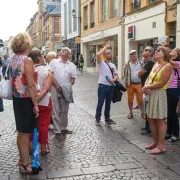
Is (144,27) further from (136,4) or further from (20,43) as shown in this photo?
(20,43)

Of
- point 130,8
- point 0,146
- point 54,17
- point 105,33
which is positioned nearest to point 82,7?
point 105,33

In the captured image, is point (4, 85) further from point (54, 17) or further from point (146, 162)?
point (54, 17)

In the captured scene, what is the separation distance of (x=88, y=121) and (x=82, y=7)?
82.8 feet

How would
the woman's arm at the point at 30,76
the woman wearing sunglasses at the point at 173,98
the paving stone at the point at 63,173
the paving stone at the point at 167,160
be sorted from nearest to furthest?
the woman's arm at the point at 30,76 → the paving stone at the point at 63,173 → the paving stone at the point at 167,160 → the woman wearing sunglasses at the point at 173,98

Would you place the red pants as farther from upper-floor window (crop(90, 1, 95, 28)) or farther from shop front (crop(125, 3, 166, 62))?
upper-floor window (crop(90, 1, 95, 28))

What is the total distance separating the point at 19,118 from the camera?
462 cm

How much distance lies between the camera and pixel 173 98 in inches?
247

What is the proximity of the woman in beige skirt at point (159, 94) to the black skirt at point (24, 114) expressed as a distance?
207 centimetres

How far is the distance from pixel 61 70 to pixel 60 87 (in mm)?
361

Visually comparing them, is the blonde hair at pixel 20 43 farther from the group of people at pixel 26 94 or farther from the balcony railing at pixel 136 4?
the balcony railing at pixel 136 4

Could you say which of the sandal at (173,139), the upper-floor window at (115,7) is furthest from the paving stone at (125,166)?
the upper-floor window at (115,7)

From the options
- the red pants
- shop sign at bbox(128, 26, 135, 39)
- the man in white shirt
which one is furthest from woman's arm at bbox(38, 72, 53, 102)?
shop sign at bbox(128, 26, 135, 39)

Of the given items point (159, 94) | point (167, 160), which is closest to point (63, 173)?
point (167, 160)

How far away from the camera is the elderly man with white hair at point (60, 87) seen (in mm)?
6907
